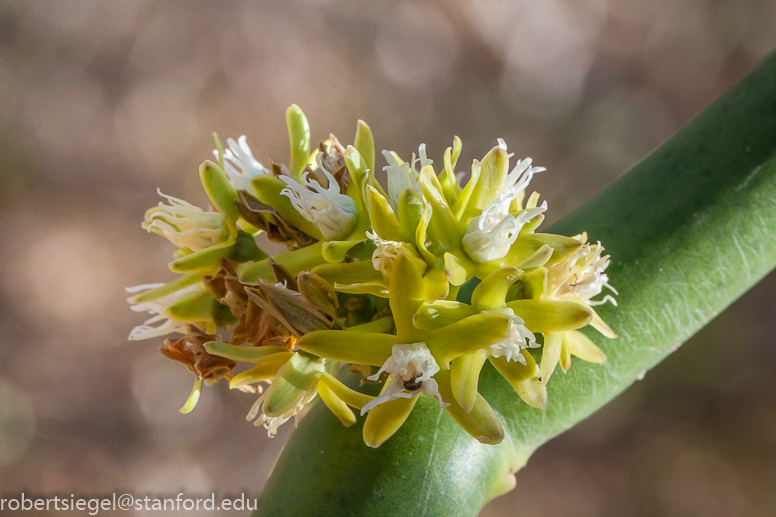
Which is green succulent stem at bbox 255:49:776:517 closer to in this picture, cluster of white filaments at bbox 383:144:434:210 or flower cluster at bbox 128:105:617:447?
flower cluster at bbox 128:105:617:447

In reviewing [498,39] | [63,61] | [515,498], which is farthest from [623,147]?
[63,61]

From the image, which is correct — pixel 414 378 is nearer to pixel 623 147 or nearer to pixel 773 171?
pixel 773 171

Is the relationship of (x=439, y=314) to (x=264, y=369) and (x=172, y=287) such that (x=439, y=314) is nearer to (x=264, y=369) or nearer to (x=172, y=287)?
(x=264, y=369)

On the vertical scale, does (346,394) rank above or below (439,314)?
below

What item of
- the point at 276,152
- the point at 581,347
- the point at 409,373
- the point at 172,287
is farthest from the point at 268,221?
the point at 276,152

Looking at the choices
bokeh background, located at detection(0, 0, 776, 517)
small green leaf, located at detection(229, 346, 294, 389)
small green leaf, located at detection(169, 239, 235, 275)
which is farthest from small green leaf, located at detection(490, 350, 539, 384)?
bokeh background, located at detection(0, 0, 776, 517)

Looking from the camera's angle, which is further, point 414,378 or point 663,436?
point 663,436

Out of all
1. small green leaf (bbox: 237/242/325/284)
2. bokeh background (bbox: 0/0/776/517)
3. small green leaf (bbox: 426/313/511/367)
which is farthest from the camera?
bokeh background (bbox: 0/0/776/517)
